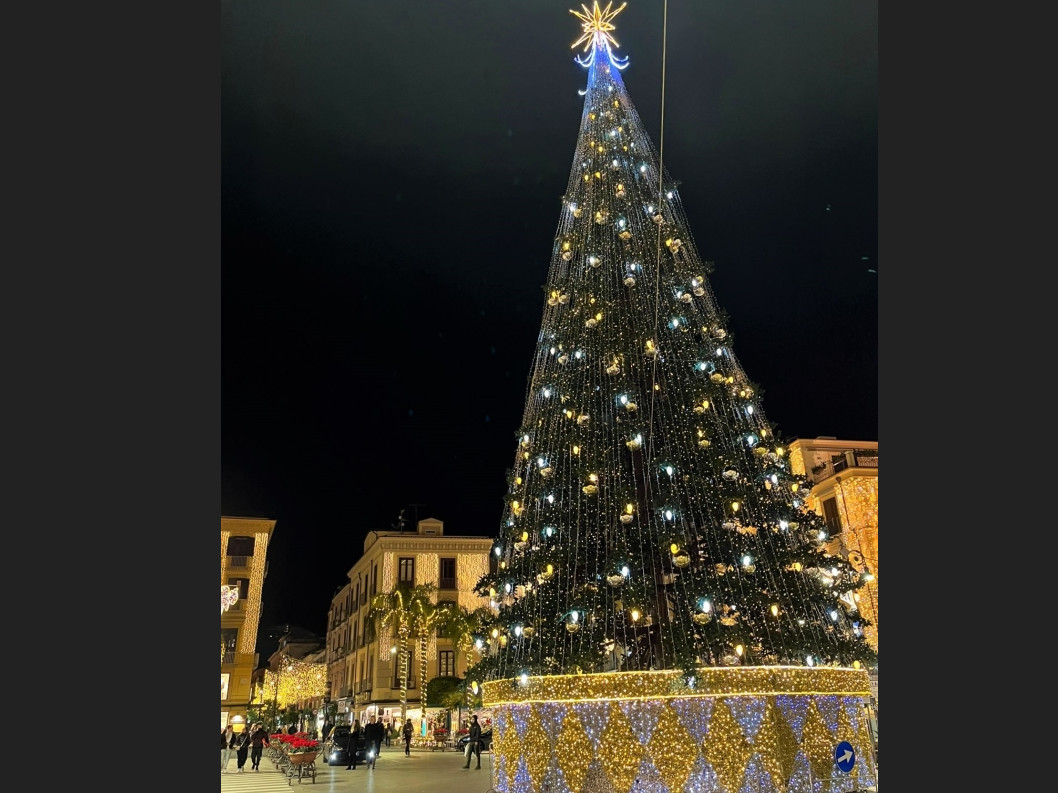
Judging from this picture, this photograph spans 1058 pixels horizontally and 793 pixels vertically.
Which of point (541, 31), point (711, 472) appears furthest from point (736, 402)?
point (541, 31)

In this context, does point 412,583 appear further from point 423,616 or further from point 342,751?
point 342,751

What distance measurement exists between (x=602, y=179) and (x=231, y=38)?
16.7 ft

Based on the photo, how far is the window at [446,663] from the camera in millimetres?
34531

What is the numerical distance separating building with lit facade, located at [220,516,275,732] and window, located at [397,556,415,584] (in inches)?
261

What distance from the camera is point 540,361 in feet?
30.0

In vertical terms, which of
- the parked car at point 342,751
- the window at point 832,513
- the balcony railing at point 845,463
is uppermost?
the balcony railing at point 845,463

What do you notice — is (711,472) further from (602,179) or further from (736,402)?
(602,179)

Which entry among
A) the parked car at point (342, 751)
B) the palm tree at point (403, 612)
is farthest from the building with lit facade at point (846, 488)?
the palm tree at point (403, 612)

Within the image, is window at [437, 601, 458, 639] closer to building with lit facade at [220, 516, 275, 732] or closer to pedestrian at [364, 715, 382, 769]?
building with lit facade at [220, 516, 275, 732]

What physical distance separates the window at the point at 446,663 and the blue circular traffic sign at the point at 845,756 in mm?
30125

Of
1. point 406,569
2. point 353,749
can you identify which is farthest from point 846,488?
point 406,569

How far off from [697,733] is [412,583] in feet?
104

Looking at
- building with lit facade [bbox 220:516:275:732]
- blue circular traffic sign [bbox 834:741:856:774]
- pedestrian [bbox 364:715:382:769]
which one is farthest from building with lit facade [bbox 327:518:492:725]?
blue circular traffic sign [bbox 834:741:856:774]

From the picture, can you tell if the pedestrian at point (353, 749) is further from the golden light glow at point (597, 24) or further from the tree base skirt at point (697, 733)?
the golden light glow at point (597, 24)
